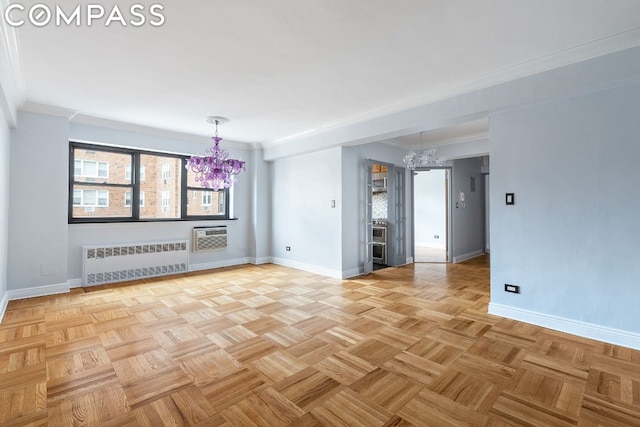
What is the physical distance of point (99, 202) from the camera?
5012mm

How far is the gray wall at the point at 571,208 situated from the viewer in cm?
268

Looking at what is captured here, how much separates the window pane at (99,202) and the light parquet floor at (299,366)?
1476mm

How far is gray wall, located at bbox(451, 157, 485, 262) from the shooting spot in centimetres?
695

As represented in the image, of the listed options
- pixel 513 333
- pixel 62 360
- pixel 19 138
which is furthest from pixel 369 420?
pixel 19 138

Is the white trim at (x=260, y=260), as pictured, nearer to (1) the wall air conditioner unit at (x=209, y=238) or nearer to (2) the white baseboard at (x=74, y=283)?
(1) the wall air conditioner unit at (x=209, y=238)

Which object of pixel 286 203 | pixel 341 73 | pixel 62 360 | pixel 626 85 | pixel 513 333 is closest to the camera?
pixel 62 360

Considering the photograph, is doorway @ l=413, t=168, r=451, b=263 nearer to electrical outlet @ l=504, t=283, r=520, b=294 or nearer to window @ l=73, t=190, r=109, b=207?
electrical outlet @ l=504, t=283, r=520, b=294

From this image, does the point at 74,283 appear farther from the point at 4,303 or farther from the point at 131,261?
the point at 4,303

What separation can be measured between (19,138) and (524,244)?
6327 millimetres

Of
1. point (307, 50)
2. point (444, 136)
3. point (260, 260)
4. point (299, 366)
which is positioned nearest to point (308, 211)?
point (260, 260)

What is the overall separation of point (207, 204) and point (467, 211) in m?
5.96

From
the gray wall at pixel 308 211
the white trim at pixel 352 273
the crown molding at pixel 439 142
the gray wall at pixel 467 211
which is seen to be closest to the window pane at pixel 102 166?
the gray wall at pixel 308 211

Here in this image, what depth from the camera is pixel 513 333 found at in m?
2.95

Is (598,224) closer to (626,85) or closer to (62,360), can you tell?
(626,85)
